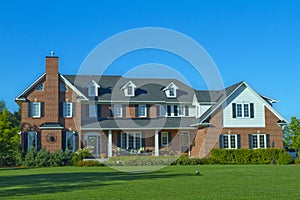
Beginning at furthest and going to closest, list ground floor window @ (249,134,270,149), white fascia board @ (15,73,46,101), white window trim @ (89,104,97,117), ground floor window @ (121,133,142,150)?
ground floor window @ (121,133,142,150)
white window trim @ (89,104,97,117)
white fascia board @ (15,73,46,101)
ground floor window @ (249,134,270,149)

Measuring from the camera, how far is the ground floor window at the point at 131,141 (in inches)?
1544

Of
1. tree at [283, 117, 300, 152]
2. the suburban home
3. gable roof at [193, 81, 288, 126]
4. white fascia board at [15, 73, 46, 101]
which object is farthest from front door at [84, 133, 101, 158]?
tree at [283, 117, 300, 152]

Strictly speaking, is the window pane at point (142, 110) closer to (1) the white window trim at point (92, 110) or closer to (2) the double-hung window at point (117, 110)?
(2) the double-hung window at point (117, 110)

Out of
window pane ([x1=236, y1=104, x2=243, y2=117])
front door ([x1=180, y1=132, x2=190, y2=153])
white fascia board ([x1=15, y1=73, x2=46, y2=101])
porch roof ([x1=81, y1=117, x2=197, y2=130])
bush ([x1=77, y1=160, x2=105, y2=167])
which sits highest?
white fascia board ([x1=15, y1=73, x2=46, y2=101])

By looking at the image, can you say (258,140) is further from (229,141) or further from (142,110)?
(142,110)

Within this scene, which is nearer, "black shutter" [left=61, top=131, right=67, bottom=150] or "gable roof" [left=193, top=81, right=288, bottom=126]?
"gable roof" [left=193, top=81, right=288, bottom=126]

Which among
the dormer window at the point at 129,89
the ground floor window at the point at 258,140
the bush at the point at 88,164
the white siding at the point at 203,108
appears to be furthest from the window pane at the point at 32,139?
the ground floor window at the point at 258,140

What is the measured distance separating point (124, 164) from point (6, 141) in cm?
1088

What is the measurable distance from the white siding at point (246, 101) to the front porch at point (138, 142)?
477 cm

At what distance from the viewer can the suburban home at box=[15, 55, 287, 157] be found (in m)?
36.3

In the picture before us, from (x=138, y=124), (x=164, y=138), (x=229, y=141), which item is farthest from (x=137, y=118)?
(x=229, y=141)

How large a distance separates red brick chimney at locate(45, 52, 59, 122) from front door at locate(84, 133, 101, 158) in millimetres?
3338

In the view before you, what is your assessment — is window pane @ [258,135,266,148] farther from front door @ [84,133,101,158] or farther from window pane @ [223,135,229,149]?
front door @ [84,133,101,158]

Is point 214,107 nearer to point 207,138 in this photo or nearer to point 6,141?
point 207,138
